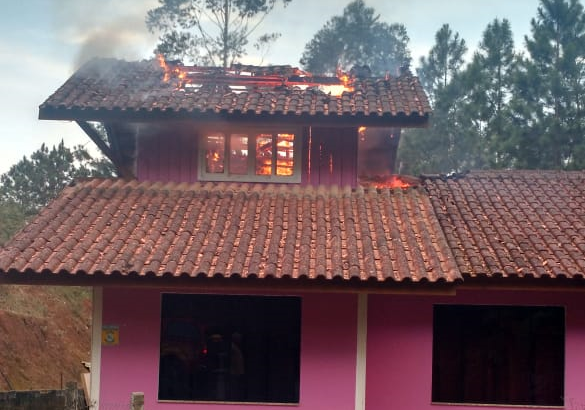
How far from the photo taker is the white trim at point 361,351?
9.57 metres

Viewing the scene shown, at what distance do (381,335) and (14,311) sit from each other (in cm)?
1908

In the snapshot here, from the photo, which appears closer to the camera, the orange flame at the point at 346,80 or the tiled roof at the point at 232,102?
the tiled roof at the point at 232,102

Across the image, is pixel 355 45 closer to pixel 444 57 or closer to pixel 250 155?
pixel 444 57

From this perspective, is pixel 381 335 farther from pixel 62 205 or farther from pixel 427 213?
pixel 62 205

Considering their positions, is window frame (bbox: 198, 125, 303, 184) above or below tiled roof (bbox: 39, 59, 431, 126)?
below

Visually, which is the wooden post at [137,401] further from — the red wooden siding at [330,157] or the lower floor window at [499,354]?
the red wooden siding at [330,157]

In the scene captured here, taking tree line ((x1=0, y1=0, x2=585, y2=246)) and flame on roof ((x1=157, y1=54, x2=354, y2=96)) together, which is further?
tree line ((x1=0, y1=0, x2=585, y2=246))

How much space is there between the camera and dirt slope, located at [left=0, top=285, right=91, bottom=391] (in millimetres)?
22641

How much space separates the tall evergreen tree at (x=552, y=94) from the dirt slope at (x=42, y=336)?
17.3 m

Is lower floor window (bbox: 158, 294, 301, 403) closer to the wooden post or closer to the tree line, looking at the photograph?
A: the wooden post

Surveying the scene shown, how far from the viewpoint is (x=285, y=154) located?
11.7 m

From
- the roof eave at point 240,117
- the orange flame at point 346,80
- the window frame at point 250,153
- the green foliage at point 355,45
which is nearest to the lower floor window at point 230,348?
the window frame at point 250,153

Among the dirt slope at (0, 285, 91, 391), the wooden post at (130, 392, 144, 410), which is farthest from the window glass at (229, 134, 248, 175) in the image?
the dirt slope at (0, 285, 91, 391)

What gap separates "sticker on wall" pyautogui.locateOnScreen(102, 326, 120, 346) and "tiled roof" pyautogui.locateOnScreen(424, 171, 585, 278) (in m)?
4.70
